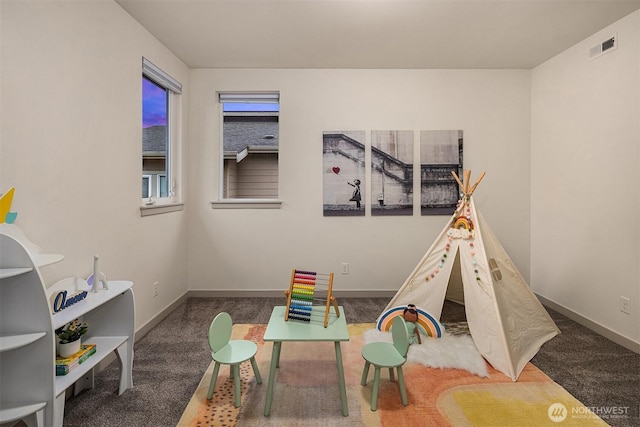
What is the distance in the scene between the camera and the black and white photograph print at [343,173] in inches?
146

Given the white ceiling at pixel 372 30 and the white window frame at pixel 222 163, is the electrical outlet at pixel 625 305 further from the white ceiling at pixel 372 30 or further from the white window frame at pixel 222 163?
the white window frame at pixel 222 163

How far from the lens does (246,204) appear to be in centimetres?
373

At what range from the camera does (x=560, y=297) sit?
3297 millimetres

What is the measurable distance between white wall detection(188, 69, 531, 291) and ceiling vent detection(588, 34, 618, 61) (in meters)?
0.80

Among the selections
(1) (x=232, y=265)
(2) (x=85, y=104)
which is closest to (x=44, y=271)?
(2) (x=85, y=104)

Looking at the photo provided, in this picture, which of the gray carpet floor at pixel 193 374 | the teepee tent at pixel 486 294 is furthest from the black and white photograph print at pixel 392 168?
the gray carpet floor at pixel 193 374

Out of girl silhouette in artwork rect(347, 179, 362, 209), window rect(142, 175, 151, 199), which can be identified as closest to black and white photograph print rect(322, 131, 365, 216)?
girl silhouette in artwork rect(347, 179, 362, 209)

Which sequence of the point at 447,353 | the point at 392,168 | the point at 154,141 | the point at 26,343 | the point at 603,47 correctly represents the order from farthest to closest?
the point at 392,168 → the point at 154,141 → the point at 603,47 → the point at 447,353 → the point at 26,343

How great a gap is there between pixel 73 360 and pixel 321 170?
8.91 feet

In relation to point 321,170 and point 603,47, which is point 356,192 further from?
point 603,47

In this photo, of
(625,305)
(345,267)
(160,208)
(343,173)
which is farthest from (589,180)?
(160,208)

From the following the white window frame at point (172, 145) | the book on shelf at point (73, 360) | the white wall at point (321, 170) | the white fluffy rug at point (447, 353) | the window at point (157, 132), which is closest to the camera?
the book on shelf at point (73, 360)

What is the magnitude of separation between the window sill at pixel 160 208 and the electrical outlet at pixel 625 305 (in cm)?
391

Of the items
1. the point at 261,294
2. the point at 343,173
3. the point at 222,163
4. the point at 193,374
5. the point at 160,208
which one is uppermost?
the point at 222,163
